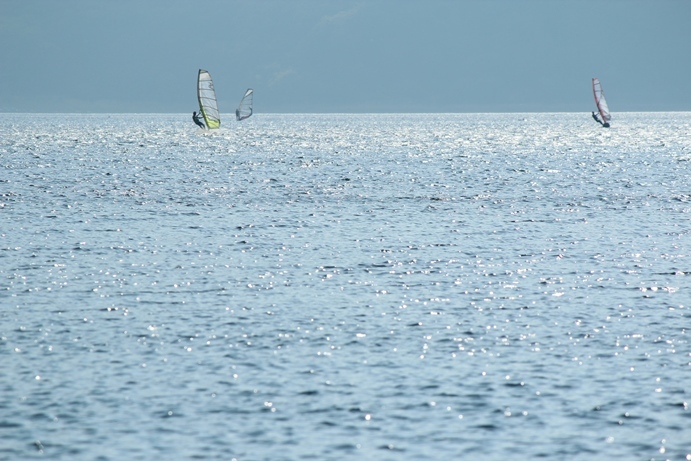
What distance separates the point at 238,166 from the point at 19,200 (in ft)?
135

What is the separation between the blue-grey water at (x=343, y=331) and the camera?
2003 centimetres

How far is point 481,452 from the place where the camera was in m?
19.1

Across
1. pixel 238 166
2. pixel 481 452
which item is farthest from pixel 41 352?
pixel 238 166

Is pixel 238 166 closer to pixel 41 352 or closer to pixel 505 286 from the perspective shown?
pixel 505 286
